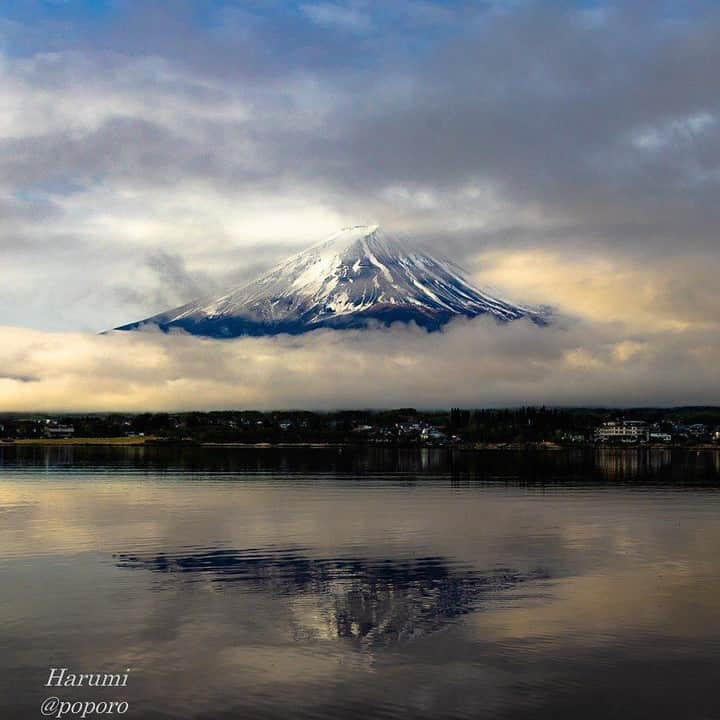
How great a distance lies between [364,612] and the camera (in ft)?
96.7

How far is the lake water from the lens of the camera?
2159 cm

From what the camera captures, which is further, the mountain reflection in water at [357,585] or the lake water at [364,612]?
the mountain reflection in water at [357,585]

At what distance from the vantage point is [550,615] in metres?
29.4

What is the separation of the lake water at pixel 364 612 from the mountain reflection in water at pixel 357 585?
0.39 ft

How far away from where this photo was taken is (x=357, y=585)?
3388cm

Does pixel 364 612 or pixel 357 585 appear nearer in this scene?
pixel 364 612

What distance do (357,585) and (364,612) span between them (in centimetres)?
442

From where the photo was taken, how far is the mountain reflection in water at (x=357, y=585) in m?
27.7

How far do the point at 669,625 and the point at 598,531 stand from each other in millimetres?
22775

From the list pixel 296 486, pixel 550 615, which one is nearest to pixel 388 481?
pixel 296 486

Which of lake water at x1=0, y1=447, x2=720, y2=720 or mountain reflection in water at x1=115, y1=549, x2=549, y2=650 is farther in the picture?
mountain reflection in water at x1=115, y1=549, x2=549, y2=650

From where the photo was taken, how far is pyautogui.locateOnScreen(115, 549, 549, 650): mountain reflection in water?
90.8 feet

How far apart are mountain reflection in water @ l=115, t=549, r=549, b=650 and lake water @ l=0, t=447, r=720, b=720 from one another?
4.7 inches

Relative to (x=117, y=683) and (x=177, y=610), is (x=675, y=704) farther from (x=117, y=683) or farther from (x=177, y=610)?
(x=177, y=610)
